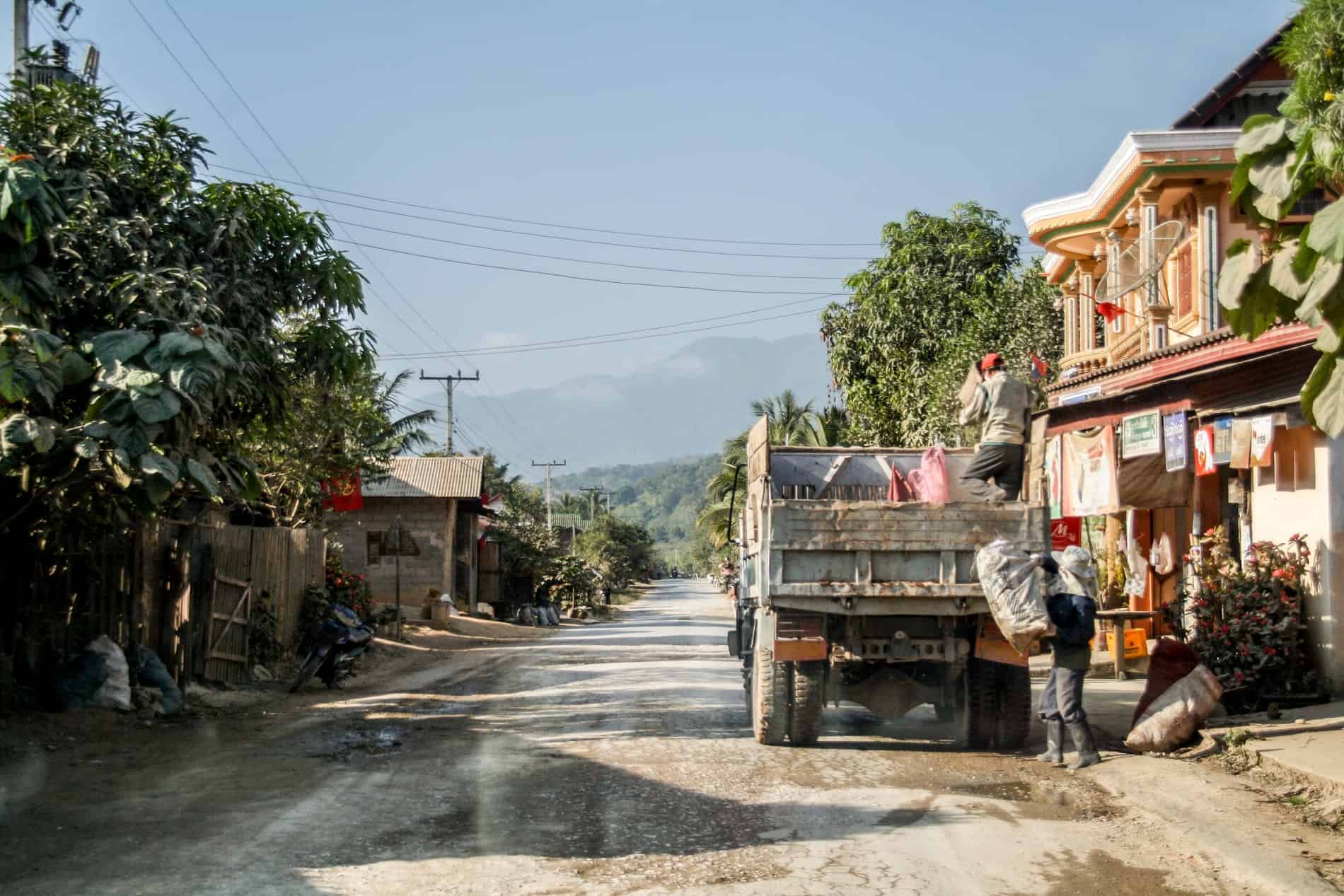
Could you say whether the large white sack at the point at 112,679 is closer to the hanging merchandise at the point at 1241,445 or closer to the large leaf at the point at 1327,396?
the large leaf at the point at 1327,396

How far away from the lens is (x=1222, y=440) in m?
12.8

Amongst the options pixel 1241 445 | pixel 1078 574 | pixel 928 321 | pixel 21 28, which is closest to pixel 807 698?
pixel 1078 574

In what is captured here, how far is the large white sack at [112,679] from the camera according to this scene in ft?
38.2

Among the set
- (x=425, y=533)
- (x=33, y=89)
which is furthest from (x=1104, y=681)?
(x=425, y=533)

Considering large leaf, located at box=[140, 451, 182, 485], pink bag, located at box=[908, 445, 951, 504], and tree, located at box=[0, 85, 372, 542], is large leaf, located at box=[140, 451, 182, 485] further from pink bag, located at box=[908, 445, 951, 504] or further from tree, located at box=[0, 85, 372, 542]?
pink bag, located at box=[908, 445, 951, 504]

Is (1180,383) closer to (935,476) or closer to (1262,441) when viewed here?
(1262,441)

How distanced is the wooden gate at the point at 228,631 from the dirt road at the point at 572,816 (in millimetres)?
2696

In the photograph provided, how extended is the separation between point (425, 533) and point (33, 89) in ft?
90.8

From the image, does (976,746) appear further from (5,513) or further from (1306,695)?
(5,513)

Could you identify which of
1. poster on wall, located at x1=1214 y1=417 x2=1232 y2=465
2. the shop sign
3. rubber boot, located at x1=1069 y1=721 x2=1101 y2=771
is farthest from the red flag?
rubber boot, located at x1=1069 y1=721 x2=1101 y2=771

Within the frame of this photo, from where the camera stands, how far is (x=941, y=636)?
10.3 meters

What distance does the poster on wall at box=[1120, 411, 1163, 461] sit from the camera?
46.4 ft

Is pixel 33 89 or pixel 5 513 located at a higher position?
pixel 33 89

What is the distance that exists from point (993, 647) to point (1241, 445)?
4.14 meters
